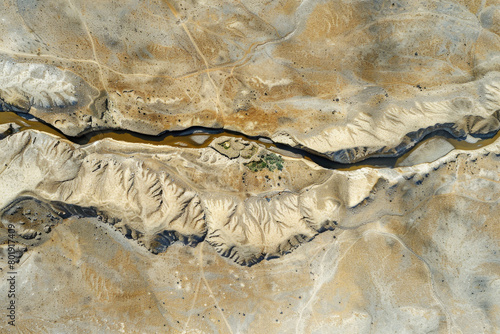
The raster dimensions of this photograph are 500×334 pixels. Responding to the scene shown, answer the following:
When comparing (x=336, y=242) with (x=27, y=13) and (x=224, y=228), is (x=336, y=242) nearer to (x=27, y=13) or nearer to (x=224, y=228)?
(x=224, y=228)

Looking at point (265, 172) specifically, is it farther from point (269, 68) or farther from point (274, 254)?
point (269, 68)

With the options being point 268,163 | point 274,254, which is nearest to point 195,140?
point 268,163

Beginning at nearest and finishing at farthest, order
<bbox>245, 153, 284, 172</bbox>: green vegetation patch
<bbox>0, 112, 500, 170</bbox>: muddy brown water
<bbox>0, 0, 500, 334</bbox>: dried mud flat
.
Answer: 1. <bbox>0, 0, 500, 334</bbox>: dried mud flat
2. <bbox>245, 153, 284, 172</bbox>: green vegetation patch
3. <bbox>0, 112, 500, 170</bbox>: muddy brown water

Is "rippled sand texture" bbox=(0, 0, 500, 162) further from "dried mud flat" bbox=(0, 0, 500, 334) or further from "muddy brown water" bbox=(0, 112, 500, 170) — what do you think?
"muddy brown water" bbox=(0, 112, 500, 170)

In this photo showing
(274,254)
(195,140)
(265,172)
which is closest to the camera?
(274,254)

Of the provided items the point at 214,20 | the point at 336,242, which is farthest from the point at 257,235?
the point at 214,20

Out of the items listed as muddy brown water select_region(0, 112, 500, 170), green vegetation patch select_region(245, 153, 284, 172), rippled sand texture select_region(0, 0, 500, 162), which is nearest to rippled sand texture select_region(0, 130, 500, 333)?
green vegetation patch select_region(245, 153, 284, 172)
